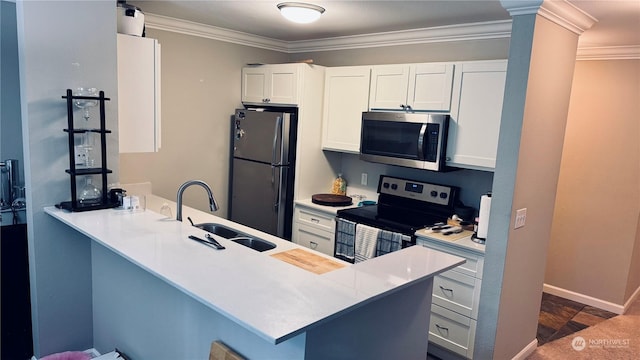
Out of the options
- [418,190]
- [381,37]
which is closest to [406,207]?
[418,190]

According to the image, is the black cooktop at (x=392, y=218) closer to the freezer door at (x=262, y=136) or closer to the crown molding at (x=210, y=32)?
the freezer door at (x=262, y=136)

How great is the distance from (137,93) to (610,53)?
3819mm

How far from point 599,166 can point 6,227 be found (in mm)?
4616

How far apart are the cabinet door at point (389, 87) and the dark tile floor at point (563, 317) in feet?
7.25

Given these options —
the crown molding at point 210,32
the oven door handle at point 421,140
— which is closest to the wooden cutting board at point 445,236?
the oven door handle at point 421,140

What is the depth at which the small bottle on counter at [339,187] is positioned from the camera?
4359 millimetres

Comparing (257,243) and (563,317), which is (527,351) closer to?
(563,317)

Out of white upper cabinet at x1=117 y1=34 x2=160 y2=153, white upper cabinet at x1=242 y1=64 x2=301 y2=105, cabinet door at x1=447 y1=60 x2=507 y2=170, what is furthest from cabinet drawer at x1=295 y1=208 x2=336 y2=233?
white upper cabinet at x1=117 y1=34 x2=160 y2=153

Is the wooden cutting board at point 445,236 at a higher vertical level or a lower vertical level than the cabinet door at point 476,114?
lower

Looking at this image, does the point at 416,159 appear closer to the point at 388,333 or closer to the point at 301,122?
the point at 301,122

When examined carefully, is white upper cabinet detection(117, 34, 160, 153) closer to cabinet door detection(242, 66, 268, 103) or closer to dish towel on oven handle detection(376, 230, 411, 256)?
cabinet door detection(242, 66, 268, 103)

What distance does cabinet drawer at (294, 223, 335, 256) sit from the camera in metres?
3.83

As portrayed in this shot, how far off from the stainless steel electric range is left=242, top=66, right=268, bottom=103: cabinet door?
4.59 ft

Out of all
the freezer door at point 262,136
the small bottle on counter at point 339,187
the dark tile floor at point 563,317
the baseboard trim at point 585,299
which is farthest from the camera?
the small bottle on counter at point 339,187
